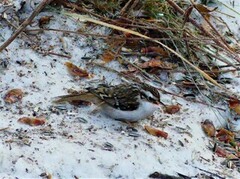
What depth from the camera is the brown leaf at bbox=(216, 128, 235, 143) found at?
4.47 m

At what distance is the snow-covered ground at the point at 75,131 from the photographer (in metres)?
3.74

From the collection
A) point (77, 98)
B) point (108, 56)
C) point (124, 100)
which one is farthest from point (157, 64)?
point (77, 98)

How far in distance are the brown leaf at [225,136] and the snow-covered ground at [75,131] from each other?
0.11 meters

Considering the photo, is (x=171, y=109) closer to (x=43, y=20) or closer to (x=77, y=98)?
(x=77, y=98)

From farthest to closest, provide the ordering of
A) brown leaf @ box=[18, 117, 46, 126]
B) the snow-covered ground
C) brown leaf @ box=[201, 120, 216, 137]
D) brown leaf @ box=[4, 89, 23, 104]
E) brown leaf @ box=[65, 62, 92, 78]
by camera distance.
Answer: brown leaf @ box=[65, 62, 92, 78], brown leaf @ box=[201, 120, 216, 137], brown leaf @ box=[4, 89, 23, 104], brown leaf @ box=[18, 117, 46, 126], the snow-covered ground

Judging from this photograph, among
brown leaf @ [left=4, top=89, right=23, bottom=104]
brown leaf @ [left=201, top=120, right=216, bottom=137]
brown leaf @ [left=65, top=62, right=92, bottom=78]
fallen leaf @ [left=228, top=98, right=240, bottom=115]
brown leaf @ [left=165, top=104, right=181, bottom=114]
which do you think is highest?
brown leaf @ [left=65, top=62, right=92, bottom=78]

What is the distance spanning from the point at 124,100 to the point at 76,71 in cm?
52

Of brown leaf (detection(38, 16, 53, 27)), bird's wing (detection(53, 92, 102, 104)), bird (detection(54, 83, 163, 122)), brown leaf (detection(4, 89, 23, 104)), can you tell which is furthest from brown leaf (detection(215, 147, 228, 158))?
brown leaf (detection(38, 16, 53, 27))

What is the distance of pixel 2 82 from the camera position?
4.38 meters

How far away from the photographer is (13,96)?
4250 mm

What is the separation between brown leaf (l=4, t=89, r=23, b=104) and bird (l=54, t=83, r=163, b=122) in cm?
21

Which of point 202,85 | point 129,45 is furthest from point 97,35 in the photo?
point 202,85

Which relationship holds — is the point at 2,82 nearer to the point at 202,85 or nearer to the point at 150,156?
the point at 150,156

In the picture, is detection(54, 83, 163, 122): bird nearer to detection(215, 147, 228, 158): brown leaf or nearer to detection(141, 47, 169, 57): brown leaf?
detection(215, 147, 228, 158): brown leaf
